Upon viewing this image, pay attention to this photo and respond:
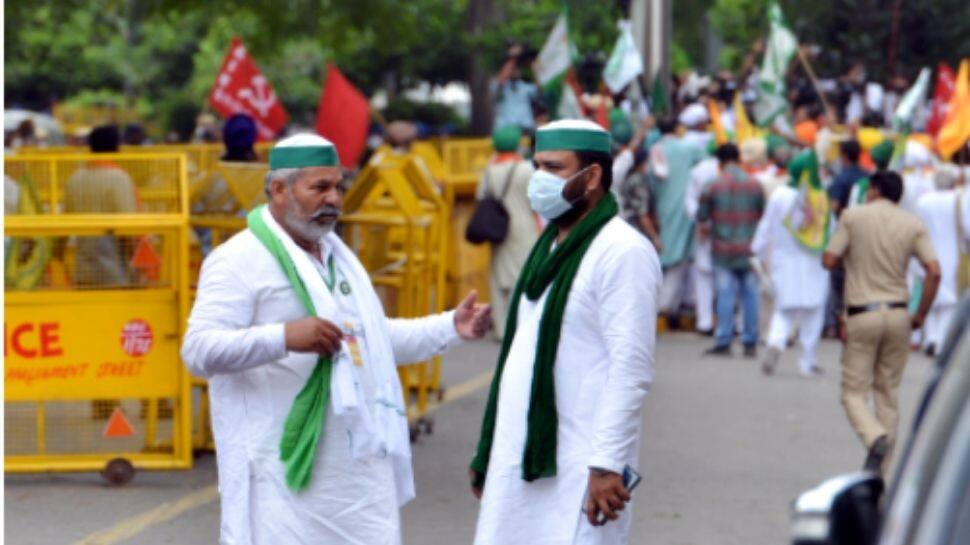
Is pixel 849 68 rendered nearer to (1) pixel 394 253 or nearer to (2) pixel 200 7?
(2) pixel 200 7

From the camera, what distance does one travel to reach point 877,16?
35.4 metres

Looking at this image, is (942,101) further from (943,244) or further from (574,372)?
(574,372)

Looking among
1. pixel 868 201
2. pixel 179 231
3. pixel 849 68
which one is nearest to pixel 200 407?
pixel 179 231

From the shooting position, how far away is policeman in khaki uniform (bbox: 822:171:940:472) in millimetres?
10828

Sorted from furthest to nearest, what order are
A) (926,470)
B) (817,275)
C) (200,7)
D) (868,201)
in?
(200,7), (817,275), (868,201), (926,470)

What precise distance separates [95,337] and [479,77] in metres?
22.6

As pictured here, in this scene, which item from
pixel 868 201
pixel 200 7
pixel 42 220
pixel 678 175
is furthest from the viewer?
pixel 200 7

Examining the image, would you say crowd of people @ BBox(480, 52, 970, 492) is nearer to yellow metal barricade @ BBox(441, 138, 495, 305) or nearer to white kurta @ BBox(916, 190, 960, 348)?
white kurta @ BBox(916, 190, 960, 348)

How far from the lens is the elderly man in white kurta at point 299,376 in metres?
5.87

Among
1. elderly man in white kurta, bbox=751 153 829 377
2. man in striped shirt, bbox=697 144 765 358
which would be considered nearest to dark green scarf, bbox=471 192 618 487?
elderly man in white kurta, bbox=751 153 829 377

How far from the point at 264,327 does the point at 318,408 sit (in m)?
0.28

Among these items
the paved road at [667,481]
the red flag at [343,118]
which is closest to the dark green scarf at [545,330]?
the paved road at [667,481]

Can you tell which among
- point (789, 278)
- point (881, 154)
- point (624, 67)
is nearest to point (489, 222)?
point (789, 278)

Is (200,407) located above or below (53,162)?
below
